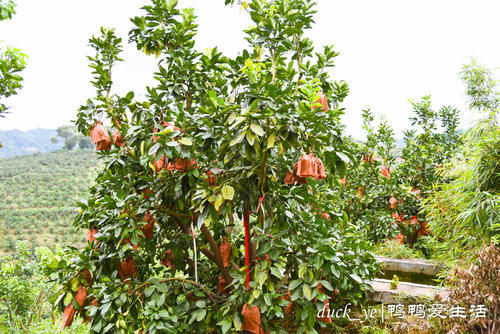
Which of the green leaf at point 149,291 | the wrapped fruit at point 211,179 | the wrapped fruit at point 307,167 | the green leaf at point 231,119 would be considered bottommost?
the green leaf at point 149,291

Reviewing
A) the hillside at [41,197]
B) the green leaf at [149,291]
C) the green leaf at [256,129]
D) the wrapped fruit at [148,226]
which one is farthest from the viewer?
the hillside at [41,197]

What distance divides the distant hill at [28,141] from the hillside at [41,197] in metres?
2.29

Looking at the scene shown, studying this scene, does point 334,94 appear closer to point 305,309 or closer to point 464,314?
point 305,309

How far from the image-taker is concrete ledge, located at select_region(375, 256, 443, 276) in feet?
10.3

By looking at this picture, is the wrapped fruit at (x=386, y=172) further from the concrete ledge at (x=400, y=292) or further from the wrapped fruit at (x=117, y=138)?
the wrapped fruit at (x=117, y=138)

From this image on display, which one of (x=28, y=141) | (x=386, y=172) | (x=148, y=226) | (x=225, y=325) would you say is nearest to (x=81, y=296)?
(x=148, y=226)

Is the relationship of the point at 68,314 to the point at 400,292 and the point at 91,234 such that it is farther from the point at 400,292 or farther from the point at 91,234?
the point at 400,292

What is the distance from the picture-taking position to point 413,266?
10.6ft

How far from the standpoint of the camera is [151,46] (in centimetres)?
175

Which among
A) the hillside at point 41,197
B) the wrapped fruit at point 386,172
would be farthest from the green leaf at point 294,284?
the hillside at point 41,197

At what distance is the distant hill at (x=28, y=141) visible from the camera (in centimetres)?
1715

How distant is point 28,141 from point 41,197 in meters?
11.1

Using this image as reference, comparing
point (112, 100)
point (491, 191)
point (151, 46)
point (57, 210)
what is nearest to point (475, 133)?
point (491, 191)

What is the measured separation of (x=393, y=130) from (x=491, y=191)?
2.15 m
